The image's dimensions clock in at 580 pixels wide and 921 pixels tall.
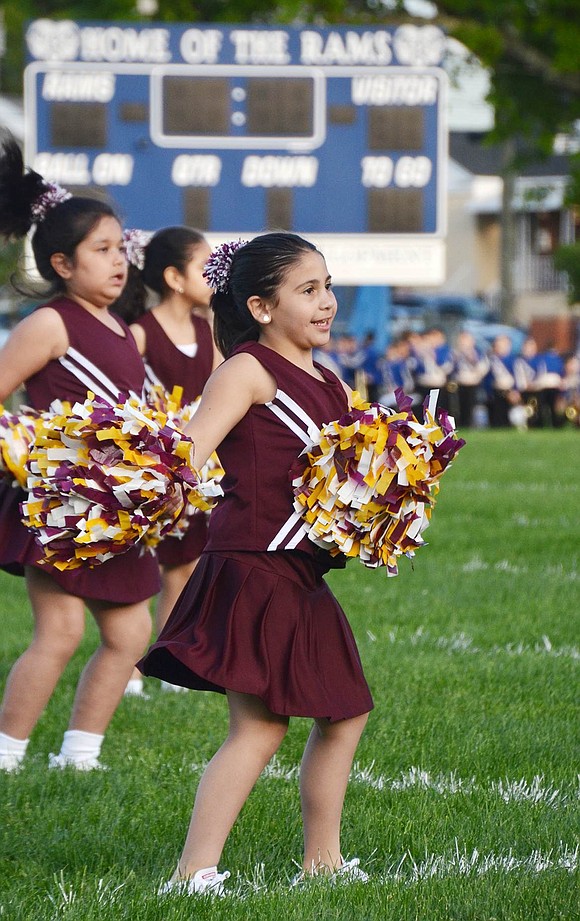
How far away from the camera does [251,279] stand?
330 cm

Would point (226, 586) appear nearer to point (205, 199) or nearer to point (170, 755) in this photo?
point (170, 755)

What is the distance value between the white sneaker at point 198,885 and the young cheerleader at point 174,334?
238cm

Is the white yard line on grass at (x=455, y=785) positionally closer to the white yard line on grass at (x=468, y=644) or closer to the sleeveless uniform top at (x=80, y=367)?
the sleeveless uniform top at (x=80, y=367)

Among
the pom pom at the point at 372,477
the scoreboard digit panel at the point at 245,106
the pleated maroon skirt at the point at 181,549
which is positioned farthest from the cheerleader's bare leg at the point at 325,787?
the scoreboard digit panel at the point at 245,106

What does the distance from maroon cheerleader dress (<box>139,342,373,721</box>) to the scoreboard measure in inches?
481

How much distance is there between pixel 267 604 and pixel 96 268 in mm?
1632

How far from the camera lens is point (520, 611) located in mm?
6453

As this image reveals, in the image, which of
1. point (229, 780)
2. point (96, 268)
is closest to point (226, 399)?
point (229, 780)

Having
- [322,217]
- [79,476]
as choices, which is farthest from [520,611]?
[322,217]

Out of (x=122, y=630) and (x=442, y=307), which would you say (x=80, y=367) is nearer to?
(x=122, y=630)

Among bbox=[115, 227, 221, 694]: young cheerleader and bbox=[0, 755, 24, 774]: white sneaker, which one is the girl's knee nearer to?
bbox=[0, 755, 24, 774]: white sneaker

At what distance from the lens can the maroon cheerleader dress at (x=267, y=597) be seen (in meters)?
3.07

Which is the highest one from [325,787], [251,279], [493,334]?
[251,279]

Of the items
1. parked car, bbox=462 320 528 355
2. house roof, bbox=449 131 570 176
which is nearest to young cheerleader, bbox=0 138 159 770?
parked car, bbox=462 320 528 355
